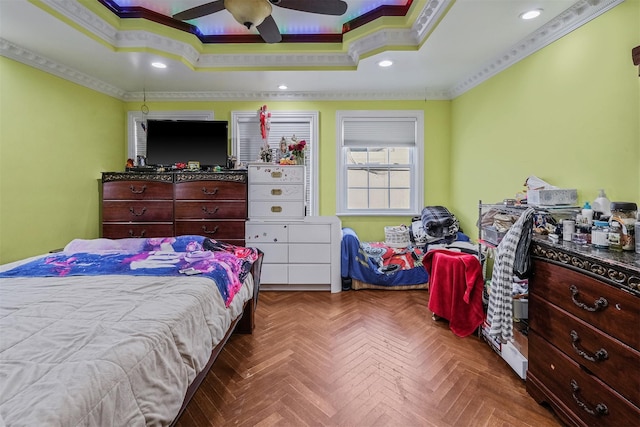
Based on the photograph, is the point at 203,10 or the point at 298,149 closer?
the point at 203,10

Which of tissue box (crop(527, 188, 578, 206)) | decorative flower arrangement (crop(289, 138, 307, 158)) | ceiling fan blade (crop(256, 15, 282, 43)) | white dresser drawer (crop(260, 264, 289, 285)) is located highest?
ceiling fan blade (crop(256, 15, 282, 43))

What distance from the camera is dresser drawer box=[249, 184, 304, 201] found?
11.7 feet

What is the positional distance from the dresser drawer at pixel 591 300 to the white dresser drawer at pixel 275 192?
247 centimetres

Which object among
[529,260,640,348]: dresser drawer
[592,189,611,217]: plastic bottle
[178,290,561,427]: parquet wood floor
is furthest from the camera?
[592,189,611,217]: plastic bottle

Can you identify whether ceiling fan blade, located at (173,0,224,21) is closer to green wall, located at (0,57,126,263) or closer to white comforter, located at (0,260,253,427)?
white comforter, located at (0,260,253,427)

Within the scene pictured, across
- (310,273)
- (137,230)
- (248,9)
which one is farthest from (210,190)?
(248,9)

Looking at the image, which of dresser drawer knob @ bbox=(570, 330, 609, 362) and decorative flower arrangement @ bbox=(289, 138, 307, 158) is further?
decorative flower arrangement @ bbox=(289, 138, 307, 158)

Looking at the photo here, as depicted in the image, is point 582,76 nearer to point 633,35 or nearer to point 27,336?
point 633,35

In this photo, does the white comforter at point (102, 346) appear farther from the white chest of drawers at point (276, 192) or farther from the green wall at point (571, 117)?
the green wall at point (571, 117)

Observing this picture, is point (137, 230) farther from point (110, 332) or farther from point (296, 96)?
point (110, 332)

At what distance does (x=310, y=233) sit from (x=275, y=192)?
65cm

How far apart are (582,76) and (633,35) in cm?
34

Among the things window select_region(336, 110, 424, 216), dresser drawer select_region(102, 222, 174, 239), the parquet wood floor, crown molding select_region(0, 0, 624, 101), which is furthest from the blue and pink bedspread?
window select_region(336, 110, 424, 216)

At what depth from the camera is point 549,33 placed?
2295 mm
